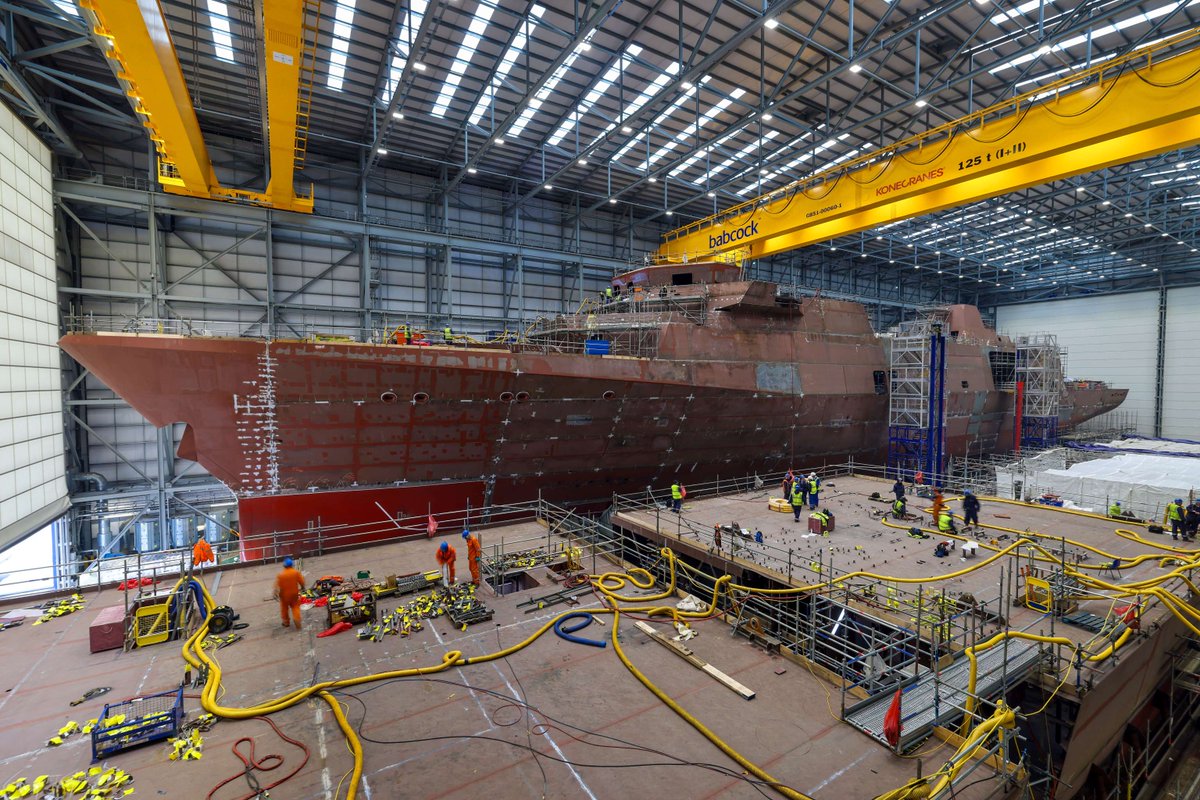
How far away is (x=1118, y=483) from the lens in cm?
Result: 1356

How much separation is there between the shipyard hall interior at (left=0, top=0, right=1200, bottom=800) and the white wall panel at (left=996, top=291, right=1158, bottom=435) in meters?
14.8

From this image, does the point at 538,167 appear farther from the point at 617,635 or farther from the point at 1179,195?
the point at 1179,195

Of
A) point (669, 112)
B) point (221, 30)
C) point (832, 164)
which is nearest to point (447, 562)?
point (221, 30)

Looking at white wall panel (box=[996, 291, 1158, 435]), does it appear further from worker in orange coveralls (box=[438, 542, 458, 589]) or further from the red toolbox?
the red toolbox

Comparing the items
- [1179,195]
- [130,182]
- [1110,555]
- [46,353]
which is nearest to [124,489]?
[46,353]

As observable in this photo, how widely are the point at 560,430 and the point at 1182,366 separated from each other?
163 feet

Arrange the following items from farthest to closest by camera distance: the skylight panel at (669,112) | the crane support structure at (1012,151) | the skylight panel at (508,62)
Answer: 1. the skylight panel at (669,112)
2. the skylight panel at (508,62)
3. the crane support structure at (1012,151)

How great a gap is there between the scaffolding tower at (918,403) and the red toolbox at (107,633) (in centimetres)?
2009

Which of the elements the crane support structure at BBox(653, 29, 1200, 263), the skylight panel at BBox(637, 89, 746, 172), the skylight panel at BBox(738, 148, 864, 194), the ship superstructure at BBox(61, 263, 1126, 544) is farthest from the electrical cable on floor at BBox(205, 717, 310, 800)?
the skylight panel at BBox(738, 148, 864, 194)

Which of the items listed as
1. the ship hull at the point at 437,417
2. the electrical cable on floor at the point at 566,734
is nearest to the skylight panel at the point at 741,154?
the ship hull at the point at 437,417

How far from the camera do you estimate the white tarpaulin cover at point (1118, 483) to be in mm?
13039

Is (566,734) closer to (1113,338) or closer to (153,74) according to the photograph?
(153,74)

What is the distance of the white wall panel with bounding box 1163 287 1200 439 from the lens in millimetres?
35906

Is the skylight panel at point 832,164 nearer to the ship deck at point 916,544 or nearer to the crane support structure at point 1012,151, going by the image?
the crane support structure at point 1012,151
